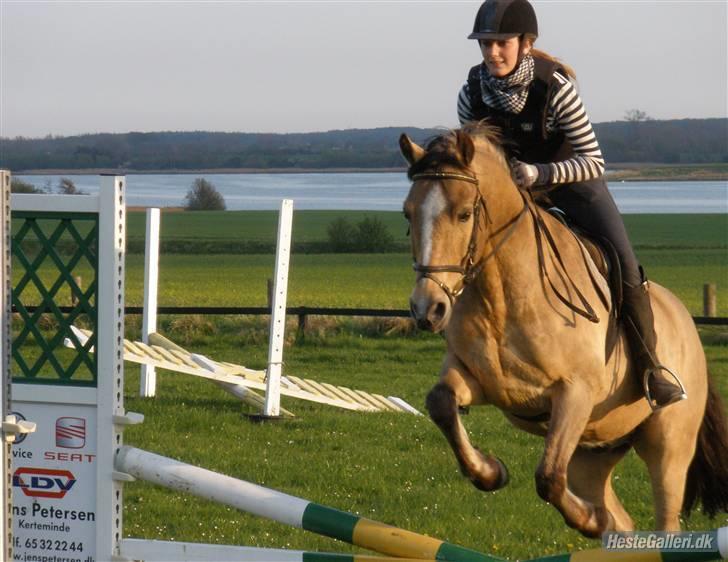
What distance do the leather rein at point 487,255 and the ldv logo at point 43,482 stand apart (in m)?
1.54

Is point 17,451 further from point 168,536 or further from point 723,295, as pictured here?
point 723,295

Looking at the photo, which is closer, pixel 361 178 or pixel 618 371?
pixel 618 371

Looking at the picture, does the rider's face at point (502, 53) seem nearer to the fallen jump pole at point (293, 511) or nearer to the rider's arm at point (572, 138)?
the rider's arm at point (572, 138)

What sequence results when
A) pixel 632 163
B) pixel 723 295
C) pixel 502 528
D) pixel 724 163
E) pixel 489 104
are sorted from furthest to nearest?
1. pixel 724 163
2. pixel 632 163
3. pixel 723 295
4. pixel 502 528
5. pixel 489 104

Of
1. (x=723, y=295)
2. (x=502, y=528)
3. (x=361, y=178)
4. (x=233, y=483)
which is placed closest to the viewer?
(x=233, y=483)

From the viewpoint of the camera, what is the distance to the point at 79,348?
14.9 feet

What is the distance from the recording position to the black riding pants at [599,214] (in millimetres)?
5289

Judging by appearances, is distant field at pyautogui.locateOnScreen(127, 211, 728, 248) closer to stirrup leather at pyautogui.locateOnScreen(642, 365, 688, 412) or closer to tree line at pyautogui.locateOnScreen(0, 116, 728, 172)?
tree line at pyautogui.locateOnScreen(0, 116, 728, 172)

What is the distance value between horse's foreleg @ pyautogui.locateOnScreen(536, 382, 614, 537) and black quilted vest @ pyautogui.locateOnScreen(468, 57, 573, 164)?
106 cm

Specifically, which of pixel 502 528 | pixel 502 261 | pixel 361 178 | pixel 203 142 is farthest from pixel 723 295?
pixel 361 178

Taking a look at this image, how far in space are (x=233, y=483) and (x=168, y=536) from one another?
2564 millimetres

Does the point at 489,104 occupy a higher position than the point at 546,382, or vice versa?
the point at 489,104

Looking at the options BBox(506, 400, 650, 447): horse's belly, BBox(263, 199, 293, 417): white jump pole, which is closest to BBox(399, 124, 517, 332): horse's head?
BBox(506, 400, 650, 447): horse's belly

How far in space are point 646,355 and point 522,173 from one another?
3.29 ft
